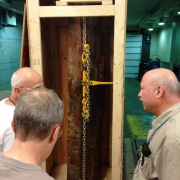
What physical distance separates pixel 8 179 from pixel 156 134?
3.66 feet

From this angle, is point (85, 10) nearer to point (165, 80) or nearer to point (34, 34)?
point (34, 34)

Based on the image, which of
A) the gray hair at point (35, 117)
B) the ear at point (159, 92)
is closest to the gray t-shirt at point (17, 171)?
the gray hair at point (35, 117)

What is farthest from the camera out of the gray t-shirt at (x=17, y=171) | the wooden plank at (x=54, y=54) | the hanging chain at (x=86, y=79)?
the wooden plank at (x=54, y=54)

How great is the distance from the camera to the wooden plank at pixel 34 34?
→ 75.7 inches

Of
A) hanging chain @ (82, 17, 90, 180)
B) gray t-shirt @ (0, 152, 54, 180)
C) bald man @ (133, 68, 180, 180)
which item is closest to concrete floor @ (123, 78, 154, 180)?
hanging chain @ (82, 17, 90, 180)

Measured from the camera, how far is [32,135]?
38.9 inches

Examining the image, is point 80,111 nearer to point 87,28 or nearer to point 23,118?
point 87,28

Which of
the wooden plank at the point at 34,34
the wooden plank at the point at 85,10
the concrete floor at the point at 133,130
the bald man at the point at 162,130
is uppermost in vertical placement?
the wooden plank at the point at 85,10

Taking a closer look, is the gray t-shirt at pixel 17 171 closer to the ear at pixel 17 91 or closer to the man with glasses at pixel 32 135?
the man with glasses at pixel 32 135

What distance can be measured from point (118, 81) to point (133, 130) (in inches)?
133

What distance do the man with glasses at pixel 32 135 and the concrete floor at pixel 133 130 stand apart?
251cm

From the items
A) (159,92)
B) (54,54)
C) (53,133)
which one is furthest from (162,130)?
(54,54)

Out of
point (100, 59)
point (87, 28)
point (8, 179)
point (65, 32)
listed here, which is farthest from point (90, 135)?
point (8, 179)

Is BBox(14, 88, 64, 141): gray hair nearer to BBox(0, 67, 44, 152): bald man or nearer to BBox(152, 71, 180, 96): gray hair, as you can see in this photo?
BBox(0, 67, 44, 152): bald man
